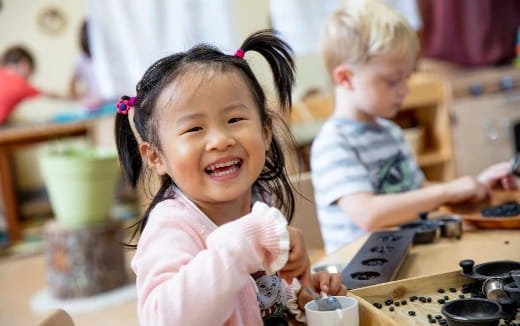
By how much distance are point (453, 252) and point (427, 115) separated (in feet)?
9.37

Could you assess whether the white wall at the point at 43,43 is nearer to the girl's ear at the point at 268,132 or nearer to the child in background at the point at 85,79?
the child in background at the point at 85,79

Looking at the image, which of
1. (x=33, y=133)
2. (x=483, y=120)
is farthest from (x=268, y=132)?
(x=33, y=133)

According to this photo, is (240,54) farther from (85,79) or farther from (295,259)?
(85,79)

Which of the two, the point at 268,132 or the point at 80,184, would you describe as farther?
the point at 80,184

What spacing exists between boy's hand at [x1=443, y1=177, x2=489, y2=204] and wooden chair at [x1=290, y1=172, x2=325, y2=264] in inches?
15.3

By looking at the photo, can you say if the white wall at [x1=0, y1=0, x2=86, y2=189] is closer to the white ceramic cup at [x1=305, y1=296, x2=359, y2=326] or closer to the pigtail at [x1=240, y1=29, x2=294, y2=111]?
the pigtail at [x1=240, y1=29, x2=294, y2=111]

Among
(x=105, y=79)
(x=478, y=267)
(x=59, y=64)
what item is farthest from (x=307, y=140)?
(x=59, y=64)

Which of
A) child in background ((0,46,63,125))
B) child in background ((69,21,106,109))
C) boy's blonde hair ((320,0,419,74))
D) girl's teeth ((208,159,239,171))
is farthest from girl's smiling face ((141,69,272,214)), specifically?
child in background ((0,46,63,125))

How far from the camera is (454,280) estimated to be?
1084mm

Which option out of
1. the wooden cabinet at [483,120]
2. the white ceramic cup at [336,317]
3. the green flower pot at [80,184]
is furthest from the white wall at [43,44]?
the white ceramic cup at [336,317]

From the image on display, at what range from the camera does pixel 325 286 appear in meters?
1.05

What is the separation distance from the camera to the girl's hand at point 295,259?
962 millimetres

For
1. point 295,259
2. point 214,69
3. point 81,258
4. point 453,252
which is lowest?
point 81,258

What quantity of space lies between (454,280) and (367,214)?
0.54 meters
